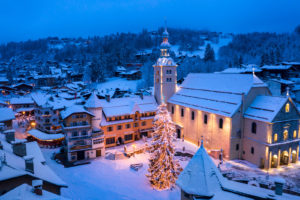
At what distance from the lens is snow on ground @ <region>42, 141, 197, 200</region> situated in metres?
26.5

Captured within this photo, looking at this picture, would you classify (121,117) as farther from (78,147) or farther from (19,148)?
(19,148)

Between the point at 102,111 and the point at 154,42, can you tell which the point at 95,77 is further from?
the point at 154,42

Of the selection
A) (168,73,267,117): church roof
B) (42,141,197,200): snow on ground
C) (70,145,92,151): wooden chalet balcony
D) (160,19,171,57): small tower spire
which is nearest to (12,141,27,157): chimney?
(42,141,197,200): snow on ground

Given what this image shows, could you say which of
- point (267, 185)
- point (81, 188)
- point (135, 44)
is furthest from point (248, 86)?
point (135, 44)

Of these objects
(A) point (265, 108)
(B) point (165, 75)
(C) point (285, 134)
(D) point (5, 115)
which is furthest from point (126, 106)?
(C) point (285, 134)

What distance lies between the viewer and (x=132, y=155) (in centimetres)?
3869

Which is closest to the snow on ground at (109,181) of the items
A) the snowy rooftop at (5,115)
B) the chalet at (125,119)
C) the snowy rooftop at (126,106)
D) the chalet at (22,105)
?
the chalet at (125,119)

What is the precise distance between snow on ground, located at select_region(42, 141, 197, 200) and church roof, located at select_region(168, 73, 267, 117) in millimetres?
12447

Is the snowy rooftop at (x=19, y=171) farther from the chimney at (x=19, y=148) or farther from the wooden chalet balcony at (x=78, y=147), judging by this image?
the wooden chalet balcony at (x=78, y=147)

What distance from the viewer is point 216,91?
140 feet

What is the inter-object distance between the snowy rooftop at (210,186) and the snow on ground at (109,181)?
12.1m

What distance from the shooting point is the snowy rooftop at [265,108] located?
33.1 meters

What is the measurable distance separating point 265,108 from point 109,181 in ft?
89.0

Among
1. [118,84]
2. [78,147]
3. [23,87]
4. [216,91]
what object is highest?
[216,91]
